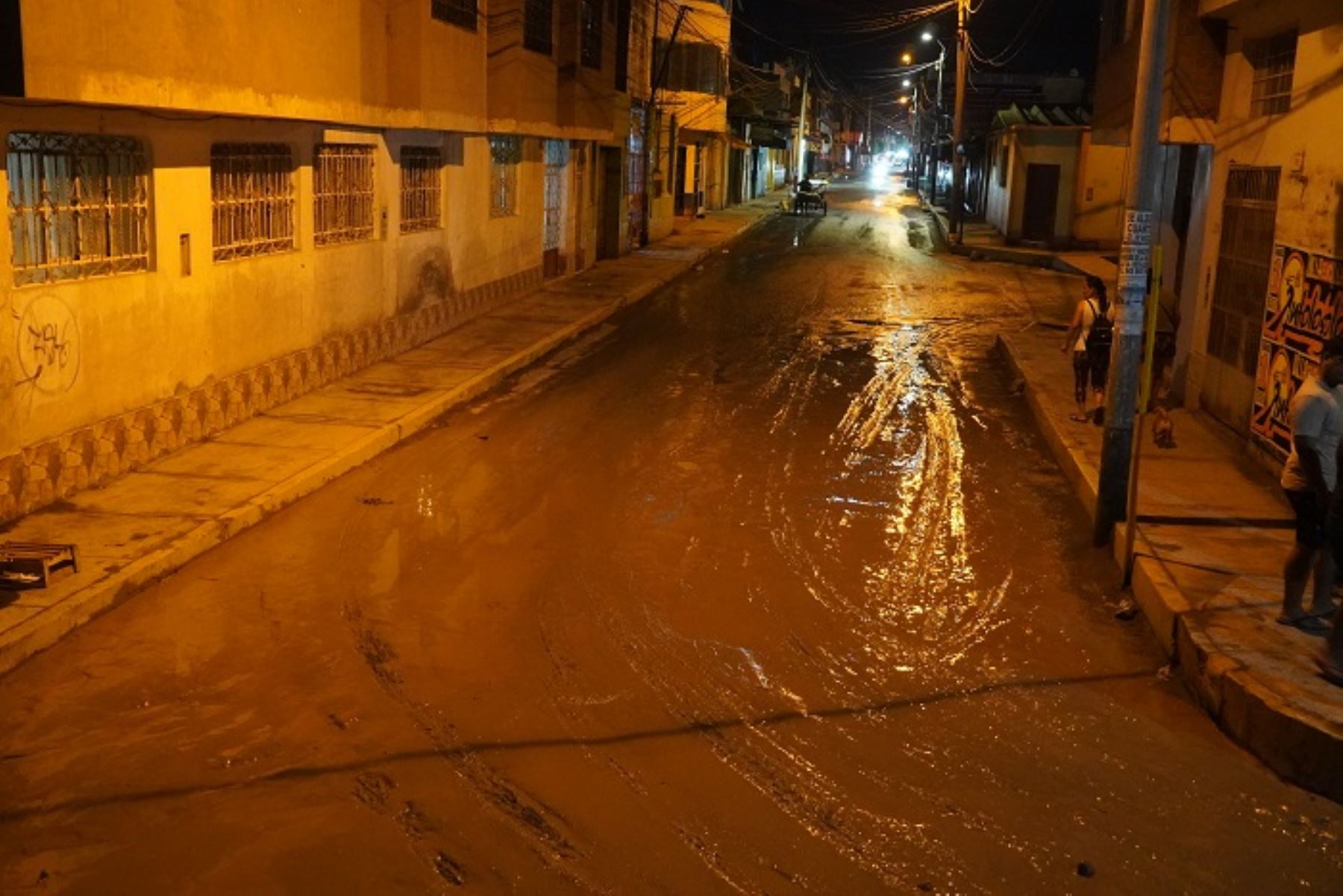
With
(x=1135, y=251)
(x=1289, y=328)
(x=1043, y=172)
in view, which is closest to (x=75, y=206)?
(x=1135, y=251)

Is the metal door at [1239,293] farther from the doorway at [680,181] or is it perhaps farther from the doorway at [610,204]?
the doorway at [680,181]

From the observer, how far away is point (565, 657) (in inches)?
283

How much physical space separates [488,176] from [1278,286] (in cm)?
1282

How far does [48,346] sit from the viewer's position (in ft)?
30.9

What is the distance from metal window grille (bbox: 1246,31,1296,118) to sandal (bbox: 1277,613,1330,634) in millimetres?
6330

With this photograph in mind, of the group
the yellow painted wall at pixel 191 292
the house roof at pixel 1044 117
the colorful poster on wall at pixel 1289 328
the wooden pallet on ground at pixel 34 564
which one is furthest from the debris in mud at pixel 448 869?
the house roof at pixel 1044 117

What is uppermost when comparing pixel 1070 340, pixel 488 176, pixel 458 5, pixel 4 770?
pixel 458 5

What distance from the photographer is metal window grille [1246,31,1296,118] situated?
12281 millimetres

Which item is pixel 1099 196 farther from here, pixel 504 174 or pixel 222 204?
pixel 222 204

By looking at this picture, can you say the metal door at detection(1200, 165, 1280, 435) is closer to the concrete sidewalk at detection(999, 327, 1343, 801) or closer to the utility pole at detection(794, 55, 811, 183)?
the concrete sidewalk at detection(999, 327, 1343, 801)

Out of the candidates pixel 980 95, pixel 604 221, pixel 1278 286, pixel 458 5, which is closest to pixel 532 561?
pixel 1278 286

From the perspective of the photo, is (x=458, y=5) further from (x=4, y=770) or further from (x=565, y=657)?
(x=4, y=770)

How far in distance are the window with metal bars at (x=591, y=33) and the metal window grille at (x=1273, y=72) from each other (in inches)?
546

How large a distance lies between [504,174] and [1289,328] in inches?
552
